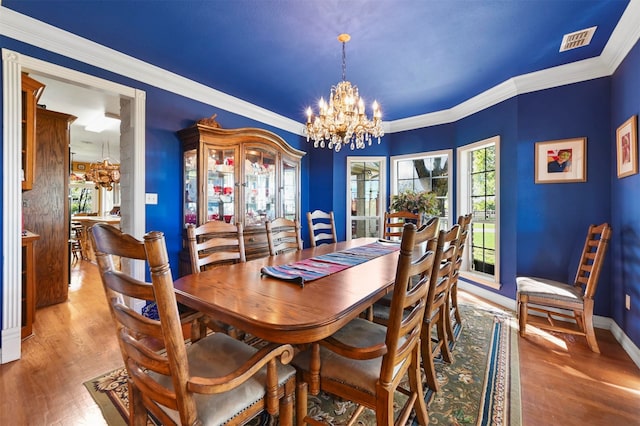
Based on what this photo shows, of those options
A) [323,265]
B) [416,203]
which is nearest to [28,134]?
[323,265]

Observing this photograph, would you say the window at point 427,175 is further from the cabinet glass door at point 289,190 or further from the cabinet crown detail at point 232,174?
the cabinet crown detail at point 232,174

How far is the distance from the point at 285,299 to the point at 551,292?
245cm

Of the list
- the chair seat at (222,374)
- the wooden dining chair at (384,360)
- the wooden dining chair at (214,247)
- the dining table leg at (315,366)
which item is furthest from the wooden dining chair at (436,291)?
the wooden dining chair at (214,247)

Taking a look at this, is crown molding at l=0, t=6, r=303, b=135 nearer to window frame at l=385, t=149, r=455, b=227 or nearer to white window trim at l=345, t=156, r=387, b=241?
white window trim at l=345, t=156, r=387, b=241

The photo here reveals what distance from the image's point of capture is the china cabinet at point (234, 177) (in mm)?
2998

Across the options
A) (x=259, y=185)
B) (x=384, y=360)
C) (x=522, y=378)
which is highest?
(x=259, y=185)

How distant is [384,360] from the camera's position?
1089 mm

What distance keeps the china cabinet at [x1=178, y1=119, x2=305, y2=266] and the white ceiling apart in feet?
3.06

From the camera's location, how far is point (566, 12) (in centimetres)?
201

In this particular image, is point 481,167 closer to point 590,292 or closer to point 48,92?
point 590,292

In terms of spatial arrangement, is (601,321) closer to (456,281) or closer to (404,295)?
(456,281)

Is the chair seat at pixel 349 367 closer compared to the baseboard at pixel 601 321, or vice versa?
the chair seat at pixel 349 367

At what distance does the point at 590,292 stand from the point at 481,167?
1.96 metres

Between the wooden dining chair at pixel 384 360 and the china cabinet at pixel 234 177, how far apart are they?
2.20 meters
